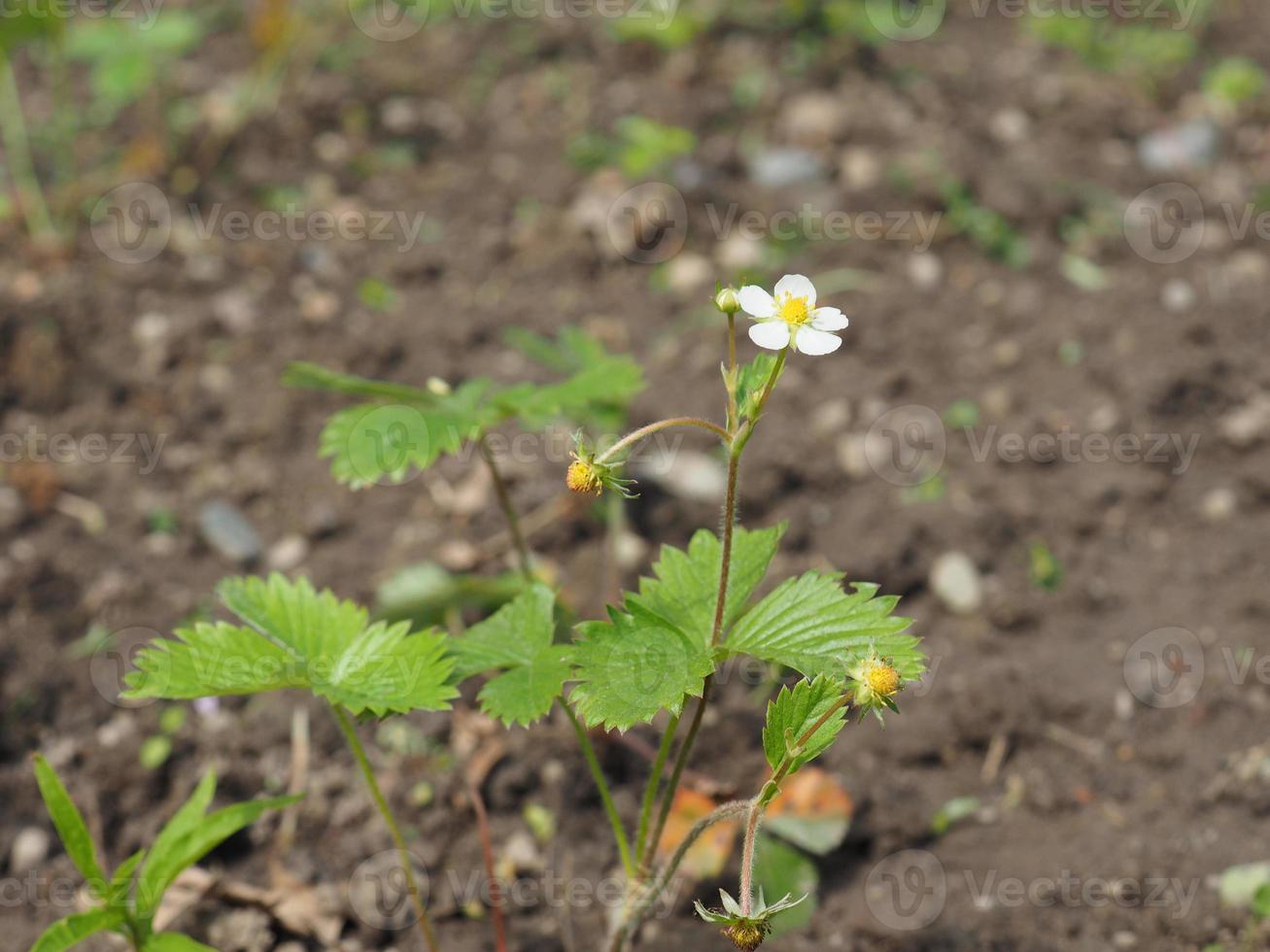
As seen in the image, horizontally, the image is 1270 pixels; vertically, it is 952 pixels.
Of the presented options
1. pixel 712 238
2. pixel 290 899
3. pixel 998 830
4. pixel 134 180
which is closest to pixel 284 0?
pixel 134 180

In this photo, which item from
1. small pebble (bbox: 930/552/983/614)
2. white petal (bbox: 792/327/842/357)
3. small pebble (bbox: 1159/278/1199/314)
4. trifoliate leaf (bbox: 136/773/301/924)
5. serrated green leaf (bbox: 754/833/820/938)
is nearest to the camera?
white petal (bbox: 792/327/842/357)

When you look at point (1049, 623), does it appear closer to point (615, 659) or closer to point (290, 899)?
point (615, 659)

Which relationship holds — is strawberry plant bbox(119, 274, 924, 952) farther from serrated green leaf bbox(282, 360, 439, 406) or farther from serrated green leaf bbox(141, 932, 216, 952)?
serrated green leaf bbox(141, 932, 216, 952)

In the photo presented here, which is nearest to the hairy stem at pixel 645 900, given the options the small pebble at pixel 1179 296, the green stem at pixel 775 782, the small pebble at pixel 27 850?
the green stem at pixel 775 782

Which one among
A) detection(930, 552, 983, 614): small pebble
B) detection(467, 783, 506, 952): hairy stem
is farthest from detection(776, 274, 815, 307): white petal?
detection(930, 552, 983, 614): small pebble

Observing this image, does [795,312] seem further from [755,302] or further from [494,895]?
[494,895]

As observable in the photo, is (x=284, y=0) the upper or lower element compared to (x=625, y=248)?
upper
